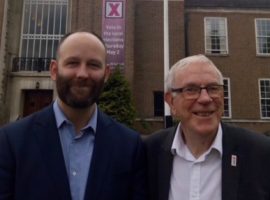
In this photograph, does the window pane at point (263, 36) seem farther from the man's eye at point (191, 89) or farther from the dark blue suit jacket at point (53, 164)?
the dark blue suit jacket at point (53, 164)

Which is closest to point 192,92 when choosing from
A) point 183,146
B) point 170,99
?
point 170,99

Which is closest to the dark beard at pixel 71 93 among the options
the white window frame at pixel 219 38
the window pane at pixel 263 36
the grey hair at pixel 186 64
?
the grey hair at pixel 186 64

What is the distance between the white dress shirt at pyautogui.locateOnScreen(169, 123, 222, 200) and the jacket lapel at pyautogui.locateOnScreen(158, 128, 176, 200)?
4 cm

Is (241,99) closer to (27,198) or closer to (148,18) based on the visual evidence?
(148,18)

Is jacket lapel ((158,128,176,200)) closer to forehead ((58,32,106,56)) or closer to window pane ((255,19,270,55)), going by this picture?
forehead ((58,32,106,56))

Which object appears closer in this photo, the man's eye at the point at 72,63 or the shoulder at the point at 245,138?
the man's eye at the point at 72,63

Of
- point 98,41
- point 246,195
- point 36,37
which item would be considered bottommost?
point 246,195

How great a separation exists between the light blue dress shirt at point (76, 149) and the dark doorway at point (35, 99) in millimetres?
16338

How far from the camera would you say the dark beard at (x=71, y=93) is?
2326 millimetres

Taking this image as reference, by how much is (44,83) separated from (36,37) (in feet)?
9.15

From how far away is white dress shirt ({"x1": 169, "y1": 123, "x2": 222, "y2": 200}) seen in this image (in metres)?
2.42

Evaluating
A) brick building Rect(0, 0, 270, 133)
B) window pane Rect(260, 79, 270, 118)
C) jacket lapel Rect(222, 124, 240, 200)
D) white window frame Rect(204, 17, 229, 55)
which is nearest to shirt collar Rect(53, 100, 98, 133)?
jacket lapel Rect(222, 124, 240, 200)

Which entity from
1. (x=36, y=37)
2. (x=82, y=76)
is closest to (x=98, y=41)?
(x=82, y=76)

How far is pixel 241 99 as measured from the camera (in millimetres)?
20531
